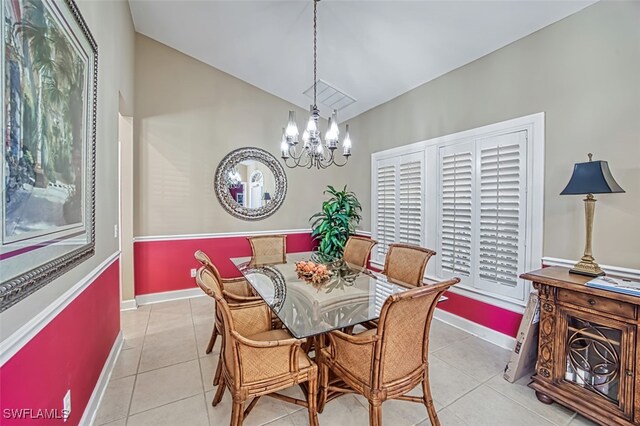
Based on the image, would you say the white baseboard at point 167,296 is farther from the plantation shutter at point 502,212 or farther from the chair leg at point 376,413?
the plantation shutter at point 502,212

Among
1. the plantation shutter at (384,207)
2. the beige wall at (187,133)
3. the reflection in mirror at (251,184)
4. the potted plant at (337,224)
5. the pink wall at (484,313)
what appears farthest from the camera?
the reflection in mirror at (251,184)

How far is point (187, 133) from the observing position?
4109mm

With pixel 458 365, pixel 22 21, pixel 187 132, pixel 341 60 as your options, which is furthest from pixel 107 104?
pixel 458 365

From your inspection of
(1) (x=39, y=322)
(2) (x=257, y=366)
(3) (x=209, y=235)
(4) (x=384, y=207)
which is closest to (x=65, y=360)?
(1) (x=39, y=322)

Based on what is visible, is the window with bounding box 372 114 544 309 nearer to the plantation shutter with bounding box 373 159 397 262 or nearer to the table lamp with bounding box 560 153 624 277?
the plantation shutter with bounding box 373 159 397 262

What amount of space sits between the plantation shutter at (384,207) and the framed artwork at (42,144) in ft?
11.4

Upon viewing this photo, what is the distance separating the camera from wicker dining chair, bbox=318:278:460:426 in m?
1.45

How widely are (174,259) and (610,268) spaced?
188 inches

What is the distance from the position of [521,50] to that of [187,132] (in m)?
4.15

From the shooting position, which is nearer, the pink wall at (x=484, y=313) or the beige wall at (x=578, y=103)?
the beige wall at (x=578, y=103)

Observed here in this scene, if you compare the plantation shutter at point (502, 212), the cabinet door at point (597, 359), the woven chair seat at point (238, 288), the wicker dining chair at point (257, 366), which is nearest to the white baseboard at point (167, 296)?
the woven chair seat at point (238, 288)

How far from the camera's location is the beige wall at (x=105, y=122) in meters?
1.61

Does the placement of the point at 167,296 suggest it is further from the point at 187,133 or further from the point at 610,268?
the point at 610,268

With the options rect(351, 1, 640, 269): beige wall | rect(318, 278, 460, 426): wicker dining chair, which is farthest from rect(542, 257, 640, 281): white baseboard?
rect(318, 278, 460, 426): wicker dining chair
